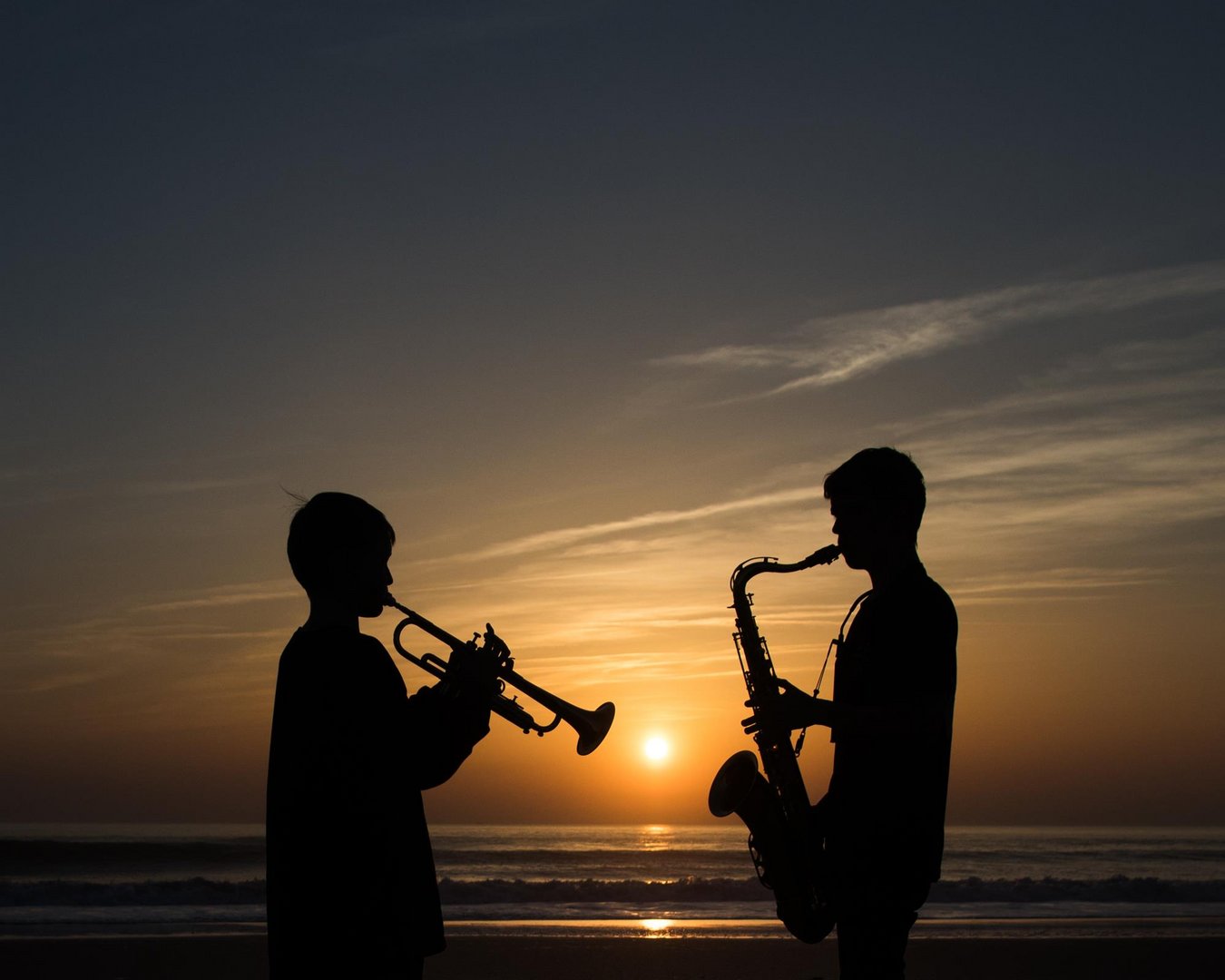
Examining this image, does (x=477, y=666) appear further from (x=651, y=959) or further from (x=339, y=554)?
(x=651, y=959)

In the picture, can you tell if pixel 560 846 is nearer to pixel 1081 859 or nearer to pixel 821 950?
pixel 1081 859

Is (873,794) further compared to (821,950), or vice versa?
(821,950)

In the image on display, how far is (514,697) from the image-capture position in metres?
4.34

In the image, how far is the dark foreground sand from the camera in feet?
31.7

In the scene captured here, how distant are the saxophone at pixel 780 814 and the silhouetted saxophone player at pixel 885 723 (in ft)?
1.28

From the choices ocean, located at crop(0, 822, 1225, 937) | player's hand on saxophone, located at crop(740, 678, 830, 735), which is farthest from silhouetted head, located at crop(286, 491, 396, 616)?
ocean, located at crop(0, 822, 1225, 937)

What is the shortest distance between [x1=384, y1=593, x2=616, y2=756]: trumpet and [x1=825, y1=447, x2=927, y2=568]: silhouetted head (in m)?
1.10

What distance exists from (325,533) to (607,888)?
60.3 ft

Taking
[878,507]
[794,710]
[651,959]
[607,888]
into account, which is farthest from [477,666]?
[607,888]

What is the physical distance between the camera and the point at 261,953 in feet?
35.2

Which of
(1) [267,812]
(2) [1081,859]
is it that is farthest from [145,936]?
(2) [1081,859]

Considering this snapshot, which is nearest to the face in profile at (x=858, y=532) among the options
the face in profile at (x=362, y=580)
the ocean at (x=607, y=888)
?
the face in profile at (x=362, y=580)

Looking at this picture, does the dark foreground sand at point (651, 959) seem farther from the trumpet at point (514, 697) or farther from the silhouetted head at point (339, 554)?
the silhouetted head at point (339, 554)

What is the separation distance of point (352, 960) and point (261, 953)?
8.87m
